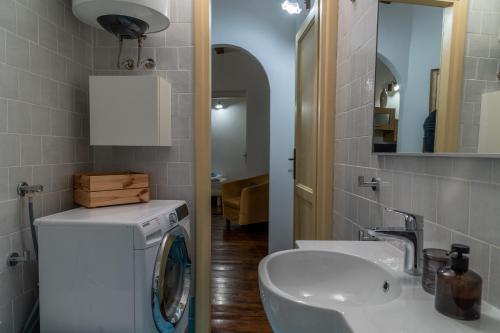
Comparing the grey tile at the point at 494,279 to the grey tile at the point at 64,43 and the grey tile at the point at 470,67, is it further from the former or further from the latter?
the grey tile at the point at 64,43

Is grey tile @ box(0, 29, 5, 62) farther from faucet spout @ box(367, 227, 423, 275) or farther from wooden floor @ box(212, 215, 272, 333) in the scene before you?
wooden floor @ box(212, 215, 272, 333)

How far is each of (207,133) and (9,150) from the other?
3.19 ft

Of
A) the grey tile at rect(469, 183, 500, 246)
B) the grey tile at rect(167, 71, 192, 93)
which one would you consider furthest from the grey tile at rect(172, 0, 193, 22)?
the grey tile at rect(469, 183, 500, 246)

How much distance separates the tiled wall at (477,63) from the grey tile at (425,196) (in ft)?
0.63

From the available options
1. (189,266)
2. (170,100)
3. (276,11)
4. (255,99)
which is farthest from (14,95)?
(255,99)

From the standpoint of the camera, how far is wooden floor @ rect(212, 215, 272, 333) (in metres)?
2.27

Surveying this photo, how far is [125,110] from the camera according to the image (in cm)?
171

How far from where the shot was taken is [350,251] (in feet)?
3.82

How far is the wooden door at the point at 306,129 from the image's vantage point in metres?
2.14

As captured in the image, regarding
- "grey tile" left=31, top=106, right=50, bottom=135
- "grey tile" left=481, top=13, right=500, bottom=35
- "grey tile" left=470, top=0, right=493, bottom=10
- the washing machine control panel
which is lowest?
the washing machine control panel

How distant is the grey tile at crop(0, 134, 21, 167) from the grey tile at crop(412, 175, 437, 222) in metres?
1.61

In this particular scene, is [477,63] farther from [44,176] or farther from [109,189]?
[44,176]

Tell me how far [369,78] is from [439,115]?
1.84ft

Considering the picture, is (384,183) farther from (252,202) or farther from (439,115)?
(252,202)
